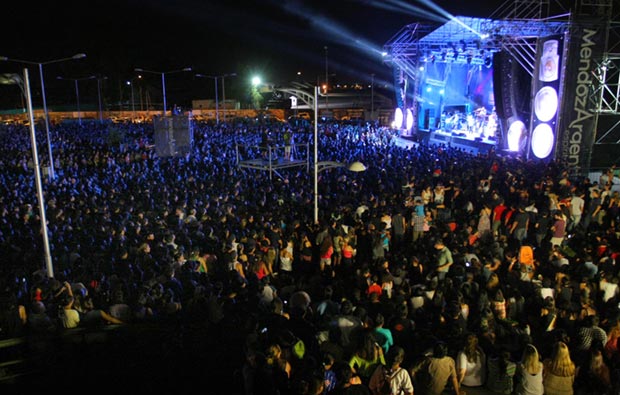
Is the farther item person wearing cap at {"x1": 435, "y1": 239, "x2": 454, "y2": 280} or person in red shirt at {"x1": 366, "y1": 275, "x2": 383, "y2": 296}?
person wearing cap at {"x1": 435, "y1": 239, "x2": 454, "y2": 280}

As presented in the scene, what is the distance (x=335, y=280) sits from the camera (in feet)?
26.1

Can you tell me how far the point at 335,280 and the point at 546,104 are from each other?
13.4 metres

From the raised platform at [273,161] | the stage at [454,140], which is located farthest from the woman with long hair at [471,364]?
the stage at [454,140]

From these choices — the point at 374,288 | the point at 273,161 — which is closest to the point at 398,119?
the point at 273,161

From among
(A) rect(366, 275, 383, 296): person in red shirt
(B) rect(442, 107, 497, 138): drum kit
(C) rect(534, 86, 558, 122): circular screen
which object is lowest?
(A) rect(366, 275, 383, 296): person in red shirt

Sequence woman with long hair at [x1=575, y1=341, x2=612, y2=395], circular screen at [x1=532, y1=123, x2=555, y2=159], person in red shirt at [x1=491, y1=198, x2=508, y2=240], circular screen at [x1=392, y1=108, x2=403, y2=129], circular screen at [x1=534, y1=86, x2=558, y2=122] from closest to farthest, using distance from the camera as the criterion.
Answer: woman with long hair at [x1=575, y1=341, x2=612, y2=395]
person in red shirt at [x1=491, y1=198, x2=508, y2=240]
circular screen at [x1=534, y1=86, x2=558, y2=122]
circular screen at [x1=532, y1=123, x2=555, y2=159]
circular screen at [x1=392, y1=108, x2=403, y2=129]

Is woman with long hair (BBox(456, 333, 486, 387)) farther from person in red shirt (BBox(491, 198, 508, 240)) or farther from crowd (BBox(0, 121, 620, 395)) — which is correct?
person in red shirt (BBox(491, 198, 508, 240))

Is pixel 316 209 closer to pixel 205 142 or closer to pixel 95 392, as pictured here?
pixel 95 392

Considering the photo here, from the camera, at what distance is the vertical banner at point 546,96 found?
656 inches

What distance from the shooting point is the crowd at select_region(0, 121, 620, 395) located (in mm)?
4906

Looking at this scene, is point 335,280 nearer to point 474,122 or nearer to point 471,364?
point 471,364

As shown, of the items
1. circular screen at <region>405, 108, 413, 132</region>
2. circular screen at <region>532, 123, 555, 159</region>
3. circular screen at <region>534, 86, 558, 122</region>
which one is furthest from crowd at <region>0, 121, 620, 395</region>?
circular screen at <region>405, 108, 413, 132</region>

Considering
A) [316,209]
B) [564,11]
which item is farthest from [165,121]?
[564,11]

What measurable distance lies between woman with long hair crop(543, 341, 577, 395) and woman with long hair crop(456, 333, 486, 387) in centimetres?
65
